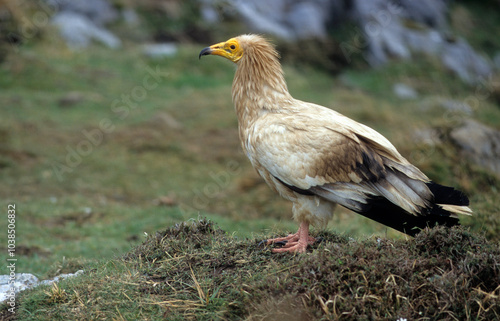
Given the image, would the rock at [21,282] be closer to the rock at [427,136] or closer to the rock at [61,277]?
the rock at [61,277]

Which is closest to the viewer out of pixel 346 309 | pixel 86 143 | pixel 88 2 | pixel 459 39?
pixel 346 309

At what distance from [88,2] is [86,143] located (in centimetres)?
1190

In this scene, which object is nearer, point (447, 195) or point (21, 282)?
point (447, 195)

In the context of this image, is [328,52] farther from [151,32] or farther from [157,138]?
[157,138]

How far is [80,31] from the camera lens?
68.4ft

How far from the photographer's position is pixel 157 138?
13281mm

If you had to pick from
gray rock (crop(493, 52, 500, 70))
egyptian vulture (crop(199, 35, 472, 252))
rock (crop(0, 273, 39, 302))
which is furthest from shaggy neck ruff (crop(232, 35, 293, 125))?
gray rock (crop(493, 52, 500, 70))

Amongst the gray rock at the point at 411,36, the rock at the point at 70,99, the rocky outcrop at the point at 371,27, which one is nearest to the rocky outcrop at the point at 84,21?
the rocky outcrop at the point at 371,27

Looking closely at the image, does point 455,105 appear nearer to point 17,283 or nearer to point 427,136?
point 427,136

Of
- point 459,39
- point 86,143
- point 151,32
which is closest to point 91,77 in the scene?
point 86,143

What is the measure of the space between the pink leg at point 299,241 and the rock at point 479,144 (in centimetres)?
641

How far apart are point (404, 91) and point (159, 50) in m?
8.88

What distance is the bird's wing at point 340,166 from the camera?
15.8 ft

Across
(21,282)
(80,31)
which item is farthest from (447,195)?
(80,31)
